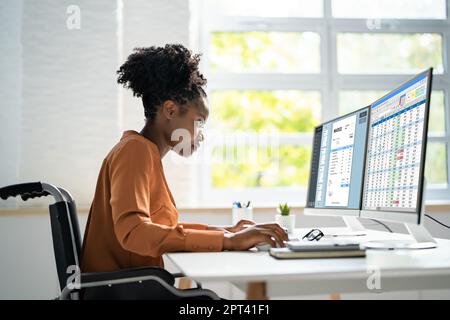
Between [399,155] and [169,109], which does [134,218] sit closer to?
[169,109]

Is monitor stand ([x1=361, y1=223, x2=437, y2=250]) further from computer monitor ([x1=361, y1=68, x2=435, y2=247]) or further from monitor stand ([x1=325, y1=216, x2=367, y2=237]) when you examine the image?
monitor stand ([x1=325, y1=216, x2=367, y2=237])

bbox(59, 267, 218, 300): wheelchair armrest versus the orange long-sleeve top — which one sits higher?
the orange long-sleeve top

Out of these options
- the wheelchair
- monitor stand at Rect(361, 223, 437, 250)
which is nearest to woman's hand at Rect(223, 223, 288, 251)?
the wheelchair

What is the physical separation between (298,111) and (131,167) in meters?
2.07

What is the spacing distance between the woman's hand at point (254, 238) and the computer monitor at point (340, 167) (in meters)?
0.45

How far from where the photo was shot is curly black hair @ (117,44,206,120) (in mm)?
1645

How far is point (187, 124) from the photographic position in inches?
64.7

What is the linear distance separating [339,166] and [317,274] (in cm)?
97

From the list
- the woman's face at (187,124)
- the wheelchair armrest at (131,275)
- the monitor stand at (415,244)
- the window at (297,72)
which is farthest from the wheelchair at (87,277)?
the window at (297,72)

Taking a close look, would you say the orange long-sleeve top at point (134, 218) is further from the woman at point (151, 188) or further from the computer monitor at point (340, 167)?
the computer monitor at point (340, 167)

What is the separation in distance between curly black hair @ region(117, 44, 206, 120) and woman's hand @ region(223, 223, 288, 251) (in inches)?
18.0

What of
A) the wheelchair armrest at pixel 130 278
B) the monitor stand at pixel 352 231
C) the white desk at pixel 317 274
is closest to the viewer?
the white desk at pixel 317 274

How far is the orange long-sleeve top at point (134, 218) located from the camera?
133cm
